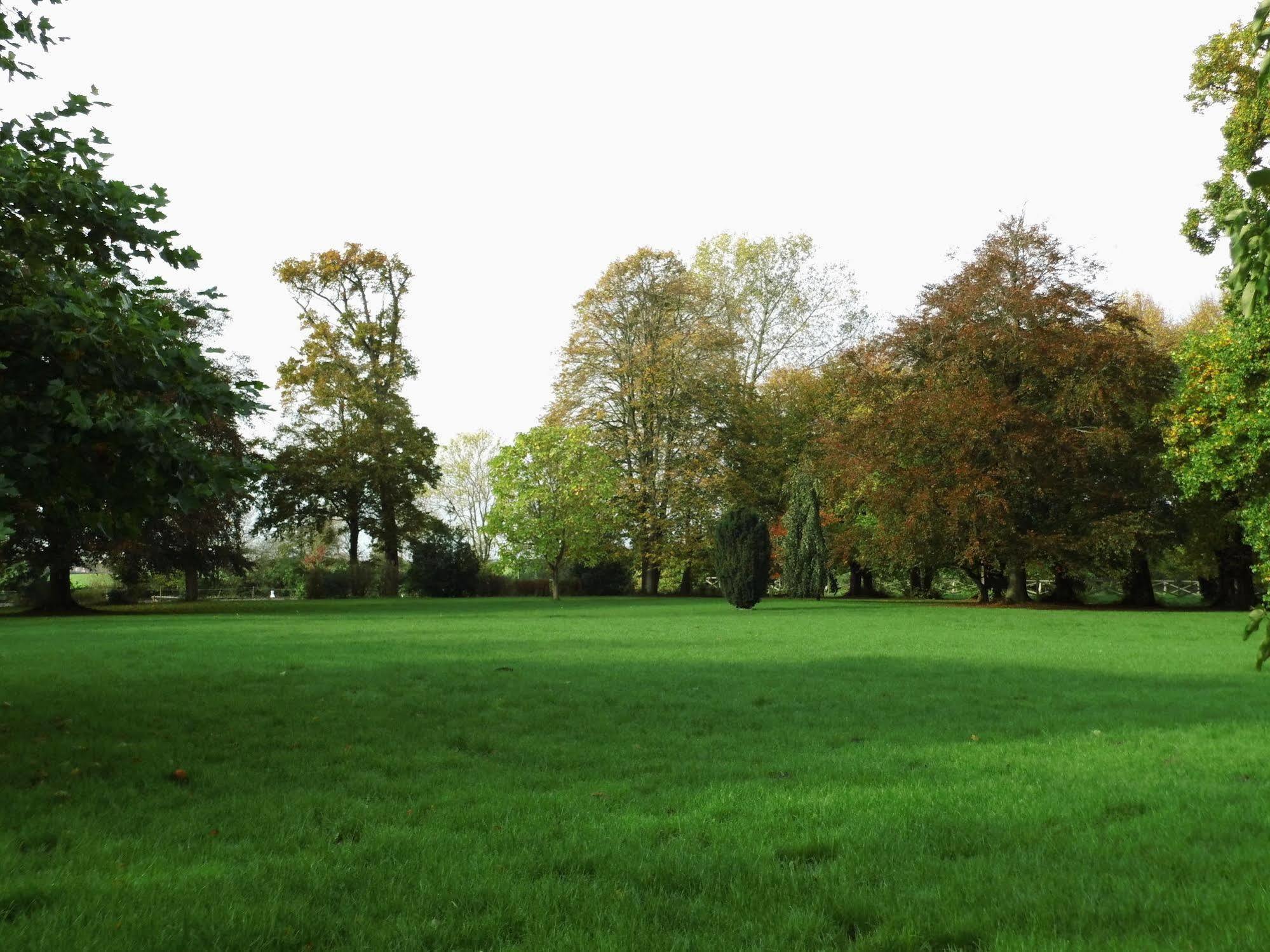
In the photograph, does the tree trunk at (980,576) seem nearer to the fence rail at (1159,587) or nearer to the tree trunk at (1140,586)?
the tree trunk at (1140,586)

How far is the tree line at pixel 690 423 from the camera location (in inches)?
261

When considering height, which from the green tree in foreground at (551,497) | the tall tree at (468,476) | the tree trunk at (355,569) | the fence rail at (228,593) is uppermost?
the tall tree at (468,476)

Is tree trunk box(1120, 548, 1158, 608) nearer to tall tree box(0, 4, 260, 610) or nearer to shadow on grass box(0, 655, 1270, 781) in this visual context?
shadow on grass box(0, 655, 1270, 781)

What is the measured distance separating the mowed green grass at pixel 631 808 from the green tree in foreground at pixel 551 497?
2576 centimetres

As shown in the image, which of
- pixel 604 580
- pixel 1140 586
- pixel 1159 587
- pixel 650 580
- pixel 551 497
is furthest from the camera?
pixel 1159 587

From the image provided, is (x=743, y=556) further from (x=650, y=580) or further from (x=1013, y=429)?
(x=650, y=580)

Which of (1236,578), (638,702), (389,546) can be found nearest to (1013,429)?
(1236,578)

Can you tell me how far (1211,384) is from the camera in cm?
2406

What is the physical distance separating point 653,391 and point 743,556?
13.4m

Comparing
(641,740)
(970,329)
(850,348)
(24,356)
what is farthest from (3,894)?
(850,348)

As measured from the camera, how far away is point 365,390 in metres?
40.8

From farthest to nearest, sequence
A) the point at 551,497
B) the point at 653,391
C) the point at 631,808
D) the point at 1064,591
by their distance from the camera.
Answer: the point at 653,391
the point at 551,497
the point at 1064,591
the point at 631,808

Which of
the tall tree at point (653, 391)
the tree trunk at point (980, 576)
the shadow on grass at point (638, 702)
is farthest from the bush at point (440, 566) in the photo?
the shadow on grass at point (638, 702)

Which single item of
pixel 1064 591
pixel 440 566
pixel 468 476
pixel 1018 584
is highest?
pixel 468 476
